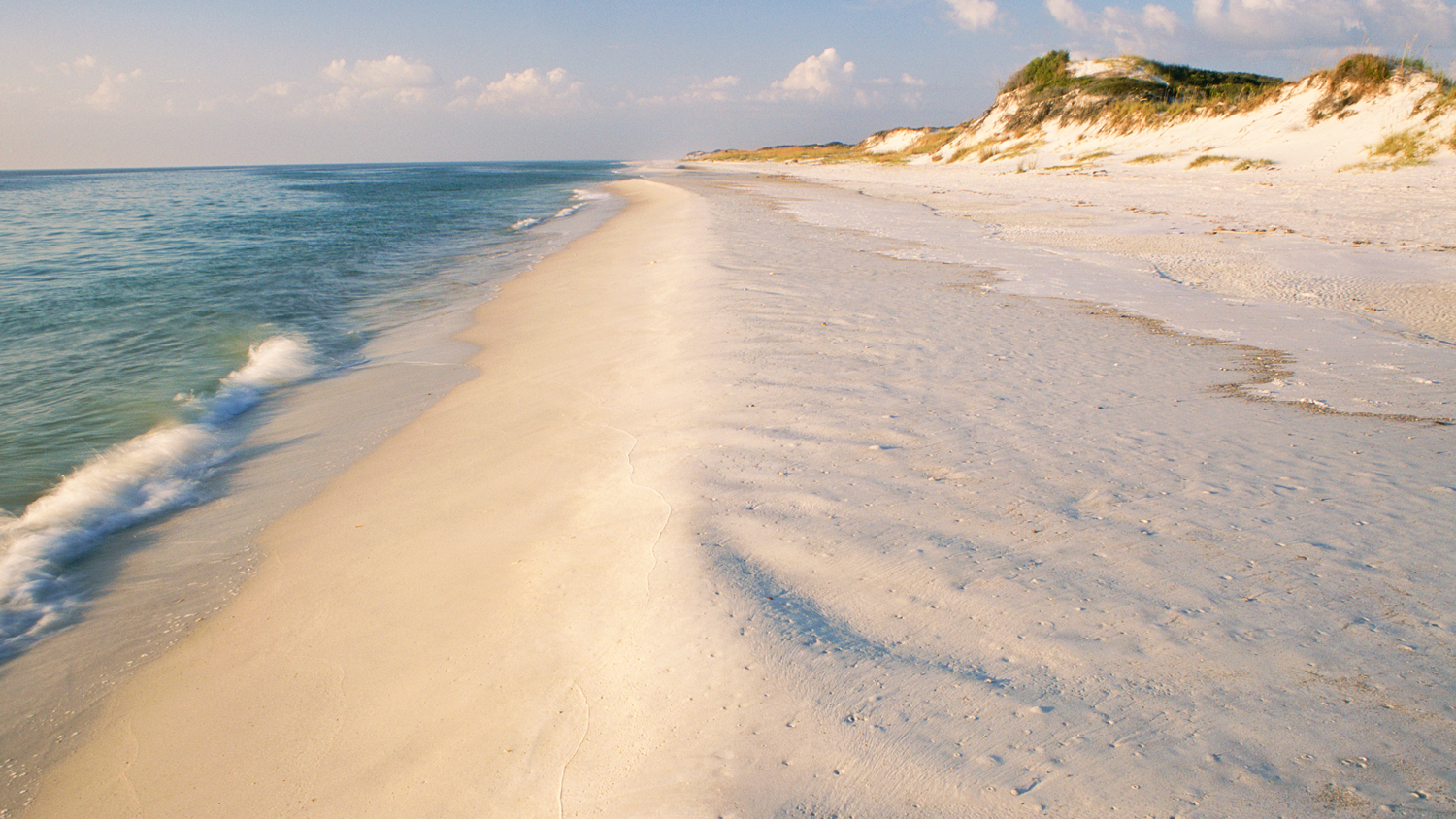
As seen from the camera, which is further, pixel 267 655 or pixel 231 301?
pixel 231 301

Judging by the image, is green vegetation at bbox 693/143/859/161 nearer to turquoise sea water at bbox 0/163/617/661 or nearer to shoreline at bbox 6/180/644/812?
turquoise sea water at bbox 0/163/617/661

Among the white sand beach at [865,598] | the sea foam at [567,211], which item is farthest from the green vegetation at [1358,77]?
the sea foam at [567,211]

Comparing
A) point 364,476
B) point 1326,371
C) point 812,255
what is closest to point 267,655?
point 364,476

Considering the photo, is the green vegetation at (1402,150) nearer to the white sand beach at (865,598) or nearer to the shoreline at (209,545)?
the white sand beach at (865,598)

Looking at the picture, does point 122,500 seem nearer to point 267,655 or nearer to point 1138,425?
point 267,655

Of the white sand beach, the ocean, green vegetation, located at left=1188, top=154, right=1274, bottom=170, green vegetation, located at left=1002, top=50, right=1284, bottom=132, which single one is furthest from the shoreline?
green vegetation, located at left=1002, top=50, right=1284, bottom=132

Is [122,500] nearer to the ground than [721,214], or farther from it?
nearer to the ground

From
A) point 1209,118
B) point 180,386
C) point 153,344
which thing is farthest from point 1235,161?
point 153,344

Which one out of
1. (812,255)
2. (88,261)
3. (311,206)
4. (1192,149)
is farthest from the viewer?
(311,206)

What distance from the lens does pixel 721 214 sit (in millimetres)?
15977

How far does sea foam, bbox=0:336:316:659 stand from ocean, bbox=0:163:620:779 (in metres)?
0.01

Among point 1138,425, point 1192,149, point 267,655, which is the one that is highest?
point 1192,149

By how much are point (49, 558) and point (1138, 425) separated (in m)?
6.02

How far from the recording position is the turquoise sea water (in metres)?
4.18
